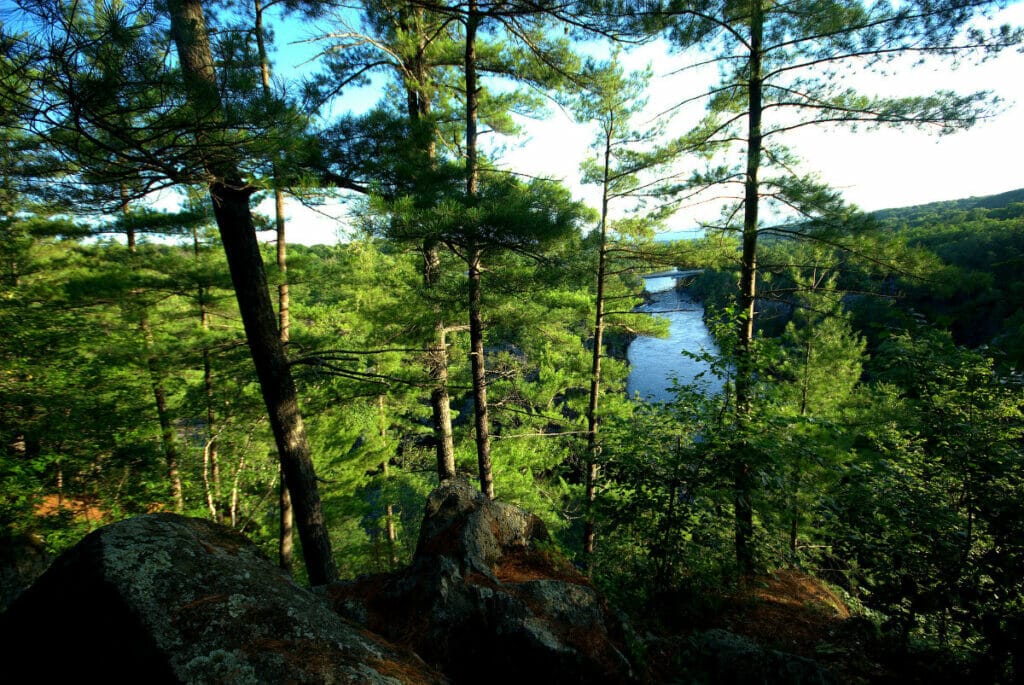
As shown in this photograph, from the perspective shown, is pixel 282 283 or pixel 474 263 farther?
pixel 282 283

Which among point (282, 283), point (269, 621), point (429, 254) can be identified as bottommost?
point (269, 621)

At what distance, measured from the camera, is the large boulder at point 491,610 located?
2248 mm

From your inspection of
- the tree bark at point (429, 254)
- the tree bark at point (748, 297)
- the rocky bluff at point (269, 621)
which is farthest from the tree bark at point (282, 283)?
the tree bark at point (748, 297)

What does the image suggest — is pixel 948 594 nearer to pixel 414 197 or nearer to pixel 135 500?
pixel 414 197

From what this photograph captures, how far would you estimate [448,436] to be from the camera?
7.55 meters

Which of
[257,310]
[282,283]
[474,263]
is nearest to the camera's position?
[257,310]

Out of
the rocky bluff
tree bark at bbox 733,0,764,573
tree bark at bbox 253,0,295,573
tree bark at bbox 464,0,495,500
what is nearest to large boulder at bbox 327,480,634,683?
the rocky bluff

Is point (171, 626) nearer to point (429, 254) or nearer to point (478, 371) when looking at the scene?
point (478, 371)

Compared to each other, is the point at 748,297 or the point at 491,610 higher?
the point at 748,297

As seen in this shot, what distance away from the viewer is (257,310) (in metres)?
4.21

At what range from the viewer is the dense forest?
2.53m

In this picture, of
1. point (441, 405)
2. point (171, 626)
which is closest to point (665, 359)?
point (441, 405)

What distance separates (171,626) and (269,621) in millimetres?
346

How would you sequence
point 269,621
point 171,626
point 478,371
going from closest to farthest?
point 171,626 < point 269,621 < point 478,371
